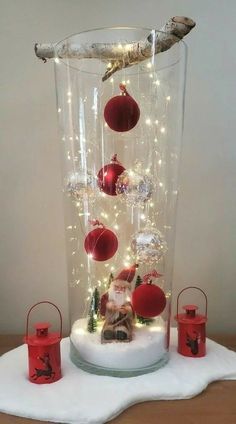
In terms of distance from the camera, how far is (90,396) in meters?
0.72

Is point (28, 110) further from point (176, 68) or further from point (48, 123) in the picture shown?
point (176, 68)

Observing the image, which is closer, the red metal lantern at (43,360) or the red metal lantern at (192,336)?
the red metal lantern at (43,360)

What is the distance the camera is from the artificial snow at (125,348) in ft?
2.67

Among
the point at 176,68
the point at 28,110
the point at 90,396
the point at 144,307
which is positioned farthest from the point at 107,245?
the point at 28,110

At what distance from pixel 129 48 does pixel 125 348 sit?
58 centimetres

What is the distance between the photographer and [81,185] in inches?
33.4

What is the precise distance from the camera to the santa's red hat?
88cm

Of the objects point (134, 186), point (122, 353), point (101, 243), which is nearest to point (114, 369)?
point (122, 353)

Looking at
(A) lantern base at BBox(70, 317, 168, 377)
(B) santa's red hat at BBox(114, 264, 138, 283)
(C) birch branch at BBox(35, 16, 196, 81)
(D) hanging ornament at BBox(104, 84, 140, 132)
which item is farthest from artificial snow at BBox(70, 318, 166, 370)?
(C) birch branch at BBox(35, 16, 196, 81)

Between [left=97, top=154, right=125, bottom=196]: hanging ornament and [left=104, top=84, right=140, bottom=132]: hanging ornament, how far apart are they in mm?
62

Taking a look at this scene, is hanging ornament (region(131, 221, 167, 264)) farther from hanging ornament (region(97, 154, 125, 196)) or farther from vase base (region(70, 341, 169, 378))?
vase base (region(70, 341, 169, 378))

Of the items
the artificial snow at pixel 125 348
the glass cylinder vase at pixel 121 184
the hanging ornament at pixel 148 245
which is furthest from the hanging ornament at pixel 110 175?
the artificial snow at pixel 125 348

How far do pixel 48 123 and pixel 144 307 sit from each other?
0.58 meters

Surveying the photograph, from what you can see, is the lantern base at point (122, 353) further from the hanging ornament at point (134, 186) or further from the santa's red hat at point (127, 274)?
the hanging ornament at point (134, 186)
